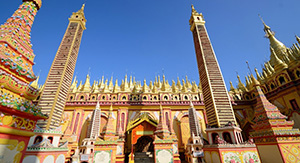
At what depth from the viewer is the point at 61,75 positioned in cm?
1216

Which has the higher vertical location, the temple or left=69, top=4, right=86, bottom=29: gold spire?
left=69, top=4, right=86, bottom=29: gold spire

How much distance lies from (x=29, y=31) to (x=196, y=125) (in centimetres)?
1484

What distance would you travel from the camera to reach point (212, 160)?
7.61 m

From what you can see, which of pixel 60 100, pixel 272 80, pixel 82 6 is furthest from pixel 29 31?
pixel 272 80

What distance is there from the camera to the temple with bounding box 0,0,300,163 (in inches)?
139

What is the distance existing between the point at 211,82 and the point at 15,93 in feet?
40.6

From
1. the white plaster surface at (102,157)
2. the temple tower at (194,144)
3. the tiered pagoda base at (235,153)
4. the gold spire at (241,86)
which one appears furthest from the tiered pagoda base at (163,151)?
the gold spire at (241,86)

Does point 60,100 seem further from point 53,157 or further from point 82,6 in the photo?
point 82,6

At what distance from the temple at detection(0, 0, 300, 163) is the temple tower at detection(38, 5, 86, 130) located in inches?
3.1

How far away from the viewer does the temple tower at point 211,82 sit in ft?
34.4

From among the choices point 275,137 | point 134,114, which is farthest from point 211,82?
point 134,114

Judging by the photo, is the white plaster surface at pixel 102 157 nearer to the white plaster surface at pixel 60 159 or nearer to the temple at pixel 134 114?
the temple at pixel 134 114

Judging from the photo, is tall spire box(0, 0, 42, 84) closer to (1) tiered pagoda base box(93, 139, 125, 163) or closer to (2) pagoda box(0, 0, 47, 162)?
(2) pagoda box(0, 0, 47, 162)

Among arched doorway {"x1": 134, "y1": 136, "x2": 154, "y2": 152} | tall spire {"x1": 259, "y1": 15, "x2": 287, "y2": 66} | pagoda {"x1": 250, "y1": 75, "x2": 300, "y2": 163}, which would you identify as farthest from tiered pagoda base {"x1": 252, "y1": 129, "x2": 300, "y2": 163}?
tall spire {"x1": 259, "y1": 15, "x2": 287, "y2": 66}
